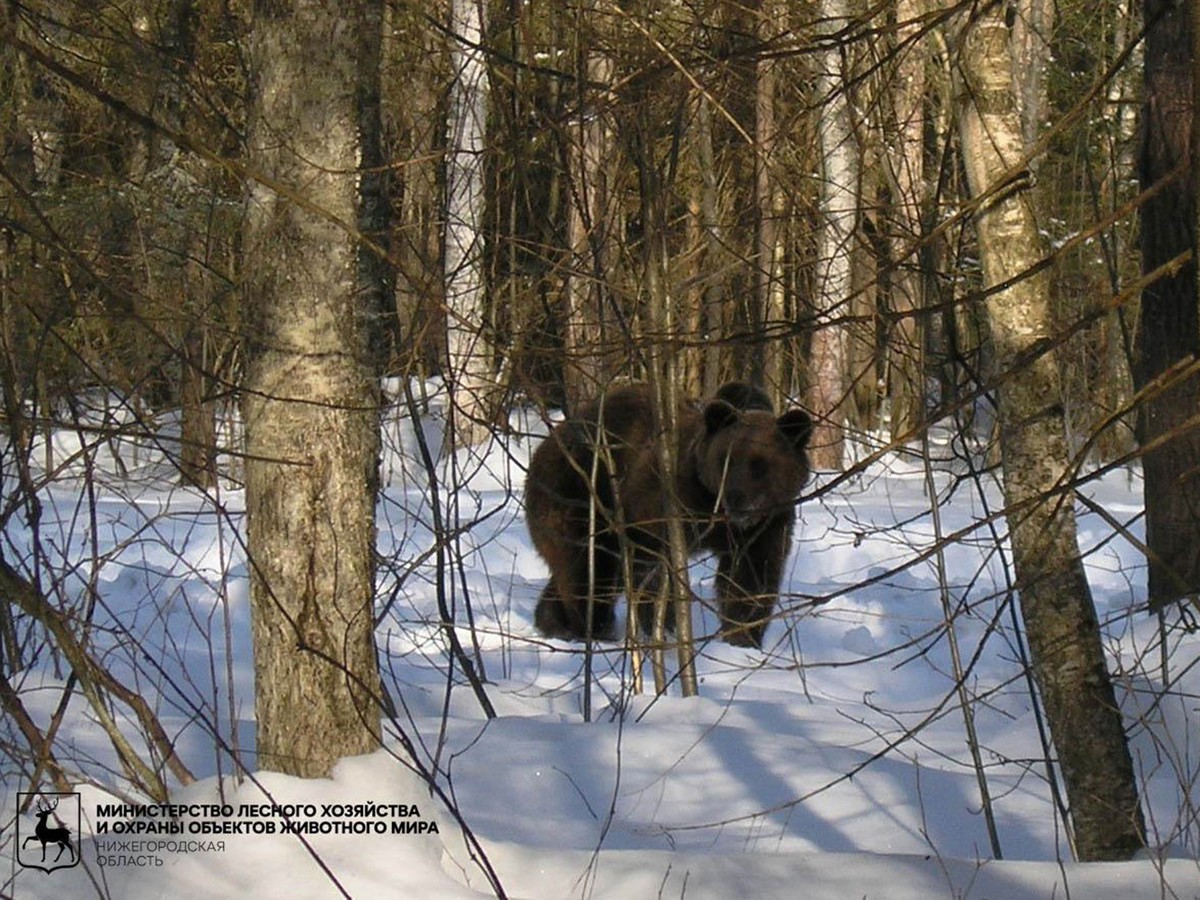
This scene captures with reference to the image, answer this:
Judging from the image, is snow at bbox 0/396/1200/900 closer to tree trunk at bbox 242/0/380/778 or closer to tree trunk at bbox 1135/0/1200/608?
tree trunk at bbox 242/0/380/778

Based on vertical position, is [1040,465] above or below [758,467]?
above

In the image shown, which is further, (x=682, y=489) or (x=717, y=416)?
(x=682, y=489)

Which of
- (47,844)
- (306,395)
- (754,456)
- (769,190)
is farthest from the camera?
(754,456)

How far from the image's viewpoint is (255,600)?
144 inches

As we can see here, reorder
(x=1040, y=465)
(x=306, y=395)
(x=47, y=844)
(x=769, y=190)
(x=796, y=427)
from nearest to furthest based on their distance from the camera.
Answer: (x=47, y=844) → (x=306, y=395) → (x=1040, y=465) → (x=769, y=190) → (x=796, y=427)

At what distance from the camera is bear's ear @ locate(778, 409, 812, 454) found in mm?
8148

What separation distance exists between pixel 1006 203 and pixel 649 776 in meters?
2.28

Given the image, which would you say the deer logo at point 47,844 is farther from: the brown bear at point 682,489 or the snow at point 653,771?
the brown bear at point 682,489

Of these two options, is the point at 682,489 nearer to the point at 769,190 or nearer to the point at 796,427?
the point at 796,427

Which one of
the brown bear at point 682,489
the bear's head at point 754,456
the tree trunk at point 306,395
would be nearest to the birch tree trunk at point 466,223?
the tree trunk at point 306,395

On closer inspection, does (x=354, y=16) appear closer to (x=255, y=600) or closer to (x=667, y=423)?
(x=255, y=600)

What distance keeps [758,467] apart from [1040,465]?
446 cm

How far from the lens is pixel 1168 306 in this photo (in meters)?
6.31

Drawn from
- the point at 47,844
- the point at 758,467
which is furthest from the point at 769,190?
the point at 47,844
